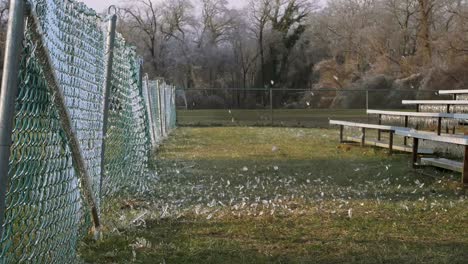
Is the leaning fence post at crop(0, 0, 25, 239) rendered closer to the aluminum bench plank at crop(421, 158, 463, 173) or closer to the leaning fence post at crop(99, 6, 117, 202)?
the leaning fence post at crop(99, 6, 117, 202)

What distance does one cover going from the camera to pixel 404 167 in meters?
9.30

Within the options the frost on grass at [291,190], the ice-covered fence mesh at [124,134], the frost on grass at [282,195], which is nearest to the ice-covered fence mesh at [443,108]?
the frost on grass at [291,190]

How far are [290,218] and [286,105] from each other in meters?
30.3

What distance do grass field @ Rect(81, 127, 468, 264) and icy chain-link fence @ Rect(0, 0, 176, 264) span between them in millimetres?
510

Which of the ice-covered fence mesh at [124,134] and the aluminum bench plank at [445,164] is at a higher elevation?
the ice-covered fence mesh at [124,134]

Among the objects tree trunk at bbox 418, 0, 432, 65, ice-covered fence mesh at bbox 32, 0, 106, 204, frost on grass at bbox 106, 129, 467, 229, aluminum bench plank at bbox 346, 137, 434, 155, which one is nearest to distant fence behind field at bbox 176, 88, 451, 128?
tree trunk at bbox 418, 0, 432, 65

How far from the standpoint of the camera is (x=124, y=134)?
6715 mm

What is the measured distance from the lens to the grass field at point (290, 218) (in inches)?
166

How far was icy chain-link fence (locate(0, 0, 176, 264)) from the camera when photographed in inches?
103

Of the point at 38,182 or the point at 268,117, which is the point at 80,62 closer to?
the point at 38,182

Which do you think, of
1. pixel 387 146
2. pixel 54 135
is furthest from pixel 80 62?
pixel 387 146

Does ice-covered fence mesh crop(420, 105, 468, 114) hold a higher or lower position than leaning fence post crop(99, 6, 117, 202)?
lower

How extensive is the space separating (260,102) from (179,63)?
41.7ft

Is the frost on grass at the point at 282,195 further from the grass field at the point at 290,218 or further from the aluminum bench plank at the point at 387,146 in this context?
the aluminum bench plank at the point at 387,146
